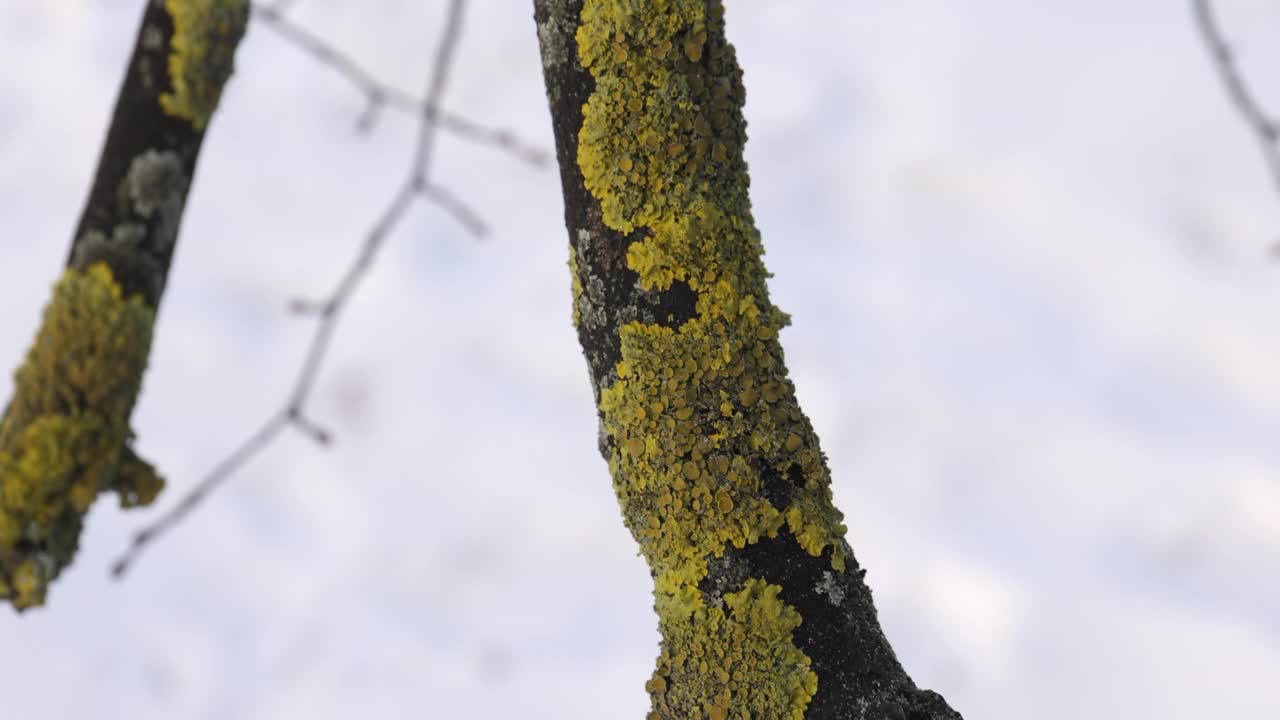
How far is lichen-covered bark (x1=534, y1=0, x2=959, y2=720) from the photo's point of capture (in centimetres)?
137

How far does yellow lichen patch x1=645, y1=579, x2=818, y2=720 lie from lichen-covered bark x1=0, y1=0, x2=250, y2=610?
81cm

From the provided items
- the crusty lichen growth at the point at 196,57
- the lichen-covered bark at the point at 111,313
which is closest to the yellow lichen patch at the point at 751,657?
the lichen-covered bark at the point at 111,313

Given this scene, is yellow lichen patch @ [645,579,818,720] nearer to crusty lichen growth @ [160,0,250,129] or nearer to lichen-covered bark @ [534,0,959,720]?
lichen-covered bark @ [534,0,959,720]

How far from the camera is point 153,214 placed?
1554 mm

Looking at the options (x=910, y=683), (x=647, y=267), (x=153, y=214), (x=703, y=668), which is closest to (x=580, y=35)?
(x=647, y=267)

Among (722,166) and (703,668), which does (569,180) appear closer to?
(722,166)

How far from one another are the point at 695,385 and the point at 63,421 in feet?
2.75

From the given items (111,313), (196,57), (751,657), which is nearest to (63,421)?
(111,313)

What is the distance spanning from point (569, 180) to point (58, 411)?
2.45 feet

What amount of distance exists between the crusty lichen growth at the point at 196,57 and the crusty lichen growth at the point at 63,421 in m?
0.25

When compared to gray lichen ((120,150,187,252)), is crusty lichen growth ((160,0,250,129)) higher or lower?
higher

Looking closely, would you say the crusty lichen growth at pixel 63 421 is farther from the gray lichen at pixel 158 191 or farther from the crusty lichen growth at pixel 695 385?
the crusty lichen growth at pixel 695 385

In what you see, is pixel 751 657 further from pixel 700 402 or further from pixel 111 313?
pixel 111 313

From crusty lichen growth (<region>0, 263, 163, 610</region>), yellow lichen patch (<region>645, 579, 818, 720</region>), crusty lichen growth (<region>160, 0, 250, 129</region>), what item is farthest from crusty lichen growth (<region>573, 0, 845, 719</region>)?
crusty lichen growth (<region>0, 263, 163, 610</region>)
